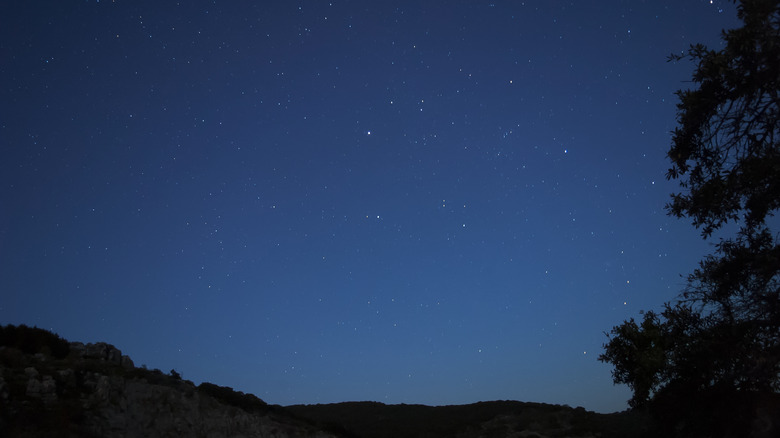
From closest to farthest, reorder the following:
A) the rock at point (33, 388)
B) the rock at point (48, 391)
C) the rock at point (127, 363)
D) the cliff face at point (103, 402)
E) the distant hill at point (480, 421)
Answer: the cliff face at point (103, 402)
the rock at point (33, 388)
the rock at point (48, 391)
the rock at point (127, 363)
the distant hill at point (480, 421)

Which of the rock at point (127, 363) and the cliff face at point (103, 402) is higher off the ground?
the rock at point (127, 363)

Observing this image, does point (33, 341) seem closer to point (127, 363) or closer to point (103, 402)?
point (127, 363)

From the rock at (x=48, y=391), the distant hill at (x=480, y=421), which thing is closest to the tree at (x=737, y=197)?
the distant hill at (x=480, y=421)

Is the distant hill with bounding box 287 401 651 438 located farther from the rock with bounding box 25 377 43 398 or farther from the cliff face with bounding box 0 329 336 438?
the rock with bounding box 25 377 43 398

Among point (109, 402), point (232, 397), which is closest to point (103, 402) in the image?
point (109, 402)

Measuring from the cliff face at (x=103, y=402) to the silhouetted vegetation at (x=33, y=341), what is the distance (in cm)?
22

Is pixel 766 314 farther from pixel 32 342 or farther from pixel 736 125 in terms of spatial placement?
pixel 32 342

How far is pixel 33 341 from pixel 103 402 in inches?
274

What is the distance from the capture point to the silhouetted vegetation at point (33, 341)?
25.0 meters

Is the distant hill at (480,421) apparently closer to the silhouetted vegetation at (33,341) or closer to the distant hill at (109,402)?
the distant hill at (109,402)

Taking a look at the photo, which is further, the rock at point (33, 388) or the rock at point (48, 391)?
the rock at point (48, 391)

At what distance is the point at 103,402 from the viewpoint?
2180 cm

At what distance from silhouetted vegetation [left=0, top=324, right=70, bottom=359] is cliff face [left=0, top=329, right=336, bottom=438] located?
224mm

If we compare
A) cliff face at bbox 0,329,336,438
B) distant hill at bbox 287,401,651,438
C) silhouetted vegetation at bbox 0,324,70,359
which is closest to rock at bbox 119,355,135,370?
cliff face at bbox 0,329,336,438
